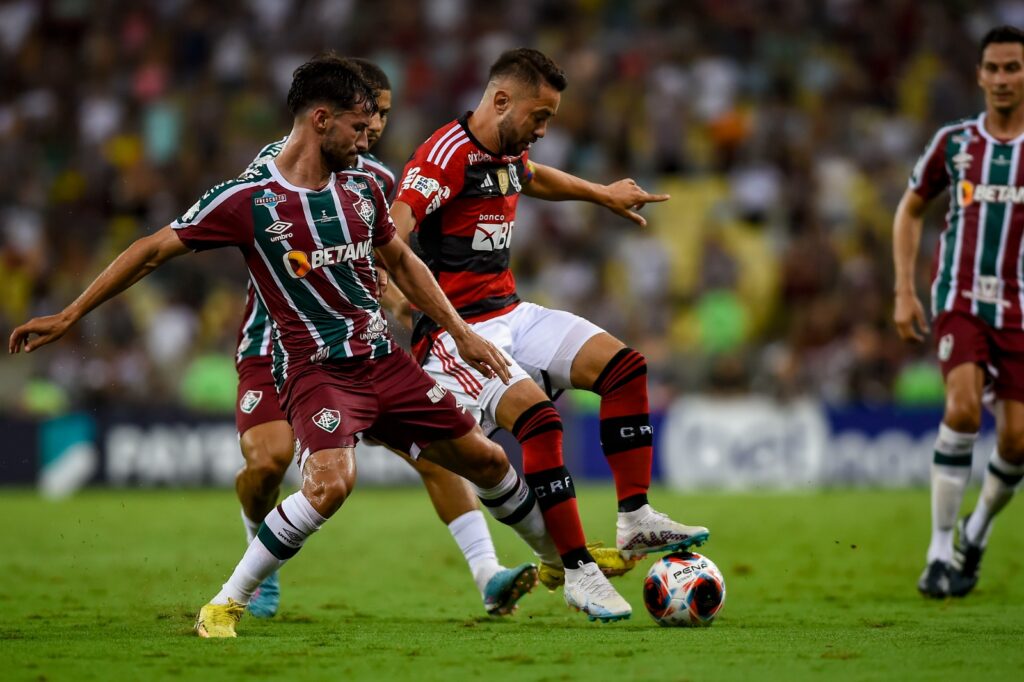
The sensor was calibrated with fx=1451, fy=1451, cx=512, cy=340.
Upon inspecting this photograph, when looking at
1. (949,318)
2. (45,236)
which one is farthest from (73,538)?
(45,236)

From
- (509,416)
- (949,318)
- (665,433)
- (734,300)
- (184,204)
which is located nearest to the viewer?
(509,416)

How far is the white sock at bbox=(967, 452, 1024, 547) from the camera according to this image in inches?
328

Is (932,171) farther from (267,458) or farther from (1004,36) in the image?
(267,458)

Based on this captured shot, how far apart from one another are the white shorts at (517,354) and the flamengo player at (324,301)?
413 mm

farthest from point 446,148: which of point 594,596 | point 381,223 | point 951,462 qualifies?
point 951,462

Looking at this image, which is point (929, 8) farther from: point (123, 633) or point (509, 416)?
point (123, 633)

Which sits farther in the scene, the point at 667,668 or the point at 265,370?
the point at 265,370

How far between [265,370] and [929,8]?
15334 mm

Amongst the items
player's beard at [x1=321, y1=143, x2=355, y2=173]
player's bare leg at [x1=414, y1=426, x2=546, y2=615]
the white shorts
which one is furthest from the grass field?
Answer: player's beard at [x1=321, y1=143, x2=355, y2=173]

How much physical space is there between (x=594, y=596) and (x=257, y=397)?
2.09 metres

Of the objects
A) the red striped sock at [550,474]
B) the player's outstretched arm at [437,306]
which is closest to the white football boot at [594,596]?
the red striped sock at [550,474]

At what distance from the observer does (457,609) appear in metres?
7.95

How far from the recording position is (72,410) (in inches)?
695

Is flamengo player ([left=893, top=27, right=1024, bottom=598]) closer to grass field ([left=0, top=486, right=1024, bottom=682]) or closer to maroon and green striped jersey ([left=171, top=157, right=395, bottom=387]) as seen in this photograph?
grass field ([left=0, top=486, right=1024, bottom=682])
